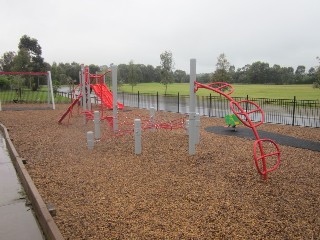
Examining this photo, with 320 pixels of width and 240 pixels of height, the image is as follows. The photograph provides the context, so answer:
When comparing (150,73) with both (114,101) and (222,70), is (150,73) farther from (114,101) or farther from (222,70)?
(114,101)

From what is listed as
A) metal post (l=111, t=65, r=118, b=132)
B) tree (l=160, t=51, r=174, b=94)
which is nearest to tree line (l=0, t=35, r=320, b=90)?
tree (l=160, t=51, r=174, b=94)

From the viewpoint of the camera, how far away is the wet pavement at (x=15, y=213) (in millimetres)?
3854

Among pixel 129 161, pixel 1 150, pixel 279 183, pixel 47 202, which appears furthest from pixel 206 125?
pixel 47 202

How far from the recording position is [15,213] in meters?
4.45

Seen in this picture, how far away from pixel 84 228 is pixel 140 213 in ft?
2.73

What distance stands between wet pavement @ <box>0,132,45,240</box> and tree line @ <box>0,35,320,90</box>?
16800 mm

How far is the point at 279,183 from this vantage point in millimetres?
5332

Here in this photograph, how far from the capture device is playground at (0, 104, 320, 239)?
3.71m

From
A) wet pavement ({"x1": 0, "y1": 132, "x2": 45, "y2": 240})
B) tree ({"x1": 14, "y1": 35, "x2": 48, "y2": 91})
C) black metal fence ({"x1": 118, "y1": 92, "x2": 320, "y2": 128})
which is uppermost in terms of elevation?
tree ({"x1": 14, "y1": 35, "x2": 48, "y2": 91})

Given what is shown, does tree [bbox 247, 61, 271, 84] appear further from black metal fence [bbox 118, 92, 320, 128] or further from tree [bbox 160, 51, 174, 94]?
black metal fence [bbox 118, 92, 320, 128]

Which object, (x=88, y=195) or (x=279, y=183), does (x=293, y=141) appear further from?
(x=88, y=195)

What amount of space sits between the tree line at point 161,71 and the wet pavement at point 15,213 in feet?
55.1

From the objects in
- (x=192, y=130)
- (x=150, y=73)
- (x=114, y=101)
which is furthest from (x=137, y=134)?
(x=150, y=73)

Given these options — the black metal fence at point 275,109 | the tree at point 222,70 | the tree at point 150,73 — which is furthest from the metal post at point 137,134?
the tree at point 150,73
